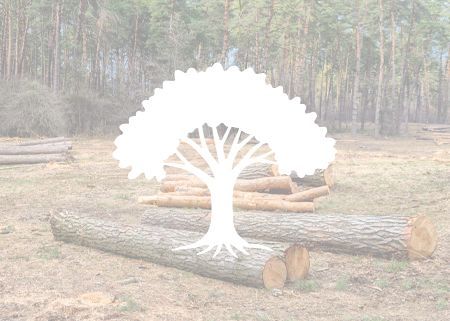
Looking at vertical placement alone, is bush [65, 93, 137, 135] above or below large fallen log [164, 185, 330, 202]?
above

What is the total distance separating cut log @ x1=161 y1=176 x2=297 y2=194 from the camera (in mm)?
12430

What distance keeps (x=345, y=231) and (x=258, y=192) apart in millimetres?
4572

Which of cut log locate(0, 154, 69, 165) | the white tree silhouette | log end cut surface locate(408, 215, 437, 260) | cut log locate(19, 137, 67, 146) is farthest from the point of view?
cut log locate(19, 137, 67, 146)

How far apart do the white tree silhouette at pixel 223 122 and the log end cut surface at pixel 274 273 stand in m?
0.35

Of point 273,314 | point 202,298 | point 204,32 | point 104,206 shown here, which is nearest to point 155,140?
point 202,298

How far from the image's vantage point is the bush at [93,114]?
3216 cm

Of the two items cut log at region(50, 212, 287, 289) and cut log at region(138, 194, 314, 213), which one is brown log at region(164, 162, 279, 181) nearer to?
cut log at region(138, 194, 314, 213)

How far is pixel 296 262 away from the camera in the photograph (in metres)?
7.03

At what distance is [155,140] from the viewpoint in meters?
6.93

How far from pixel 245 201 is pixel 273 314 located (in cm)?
552

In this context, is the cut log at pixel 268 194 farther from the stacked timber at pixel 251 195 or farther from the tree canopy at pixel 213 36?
the tree canopy at pixel 213 36

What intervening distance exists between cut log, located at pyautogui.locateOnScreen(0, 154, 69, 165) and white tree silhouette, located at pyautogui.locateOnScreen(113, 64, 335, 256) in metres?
13.3

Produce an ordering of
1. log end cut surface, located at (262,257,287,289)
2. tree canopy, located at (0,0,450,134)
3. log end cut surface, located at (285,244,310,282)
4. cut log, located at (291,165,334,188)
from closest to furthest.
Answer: log end cut surface, located at (262,257,287,289)
log end cut surface, located at (285,244,310,282)
cut log, located at (291,165,334,188)
tree canopy, located at (0,0,450,134)

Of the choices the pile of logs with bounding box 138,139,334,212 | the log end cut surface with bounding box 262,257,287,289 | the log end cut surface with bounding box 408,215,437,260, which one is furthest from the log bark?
the log end cut surface with bounding box 262,257,287,289
